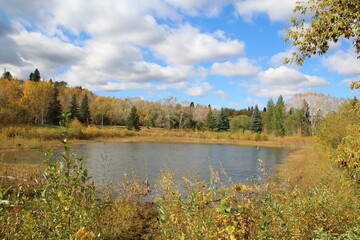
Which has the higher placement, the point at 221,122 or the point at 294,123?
the point at 221,122

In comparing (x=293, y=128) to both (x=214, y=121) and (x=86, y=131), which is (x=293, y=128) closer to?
(x=214, y=121)

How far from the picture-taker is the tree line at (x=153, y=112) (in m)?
49.8

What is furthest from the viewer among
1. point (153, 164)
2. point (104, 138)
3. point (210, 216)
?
point (104, 138)

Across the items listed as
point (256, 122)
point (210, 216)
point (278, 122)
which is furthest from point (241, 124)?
point (210, 216)

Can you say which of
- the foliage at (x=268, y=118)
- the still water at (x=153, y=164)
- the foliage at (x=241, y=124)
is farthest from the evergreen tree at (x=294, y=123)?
the still water at (x=153, y=164)

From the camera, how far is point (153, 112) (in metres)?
70.2

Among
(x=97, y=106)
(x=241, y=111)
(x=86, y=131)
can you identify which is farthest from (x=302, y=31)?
(x=241, y=111)

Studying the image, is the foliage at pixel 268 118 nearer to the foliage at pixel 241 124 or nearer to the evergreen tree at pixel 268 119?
the evergreen tree at pixel 268 119

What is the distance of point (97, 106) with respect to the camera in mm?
72938

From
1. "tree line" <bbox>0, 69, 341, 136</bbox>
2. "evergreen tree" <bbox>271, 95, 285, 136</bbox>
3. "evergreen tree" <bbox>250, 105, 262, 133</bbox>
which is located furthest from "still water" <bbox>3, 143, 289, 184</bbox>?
"evergreen tree" <bbox>250, 105, 262, 133</bbox>

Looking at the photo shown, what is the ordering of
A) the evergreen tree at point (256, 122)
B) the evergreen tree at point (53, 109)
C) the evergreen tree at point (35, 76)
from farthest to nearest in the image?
the evergreen tree at point (35, 76)
the evergreen tree at point (256, 122)
the evergreen tree at point (53, 109)

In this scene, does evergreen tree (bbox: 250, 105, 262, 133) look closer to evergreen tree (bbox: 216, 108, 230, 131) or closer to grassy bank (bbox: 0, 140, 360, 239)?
evergreen tree (bbox: 216, 108, 230, 131)

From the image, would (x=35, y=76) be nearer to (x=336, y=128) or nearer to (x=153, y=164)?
(x=153, y=164)

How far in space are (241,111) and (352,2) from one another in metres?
105
